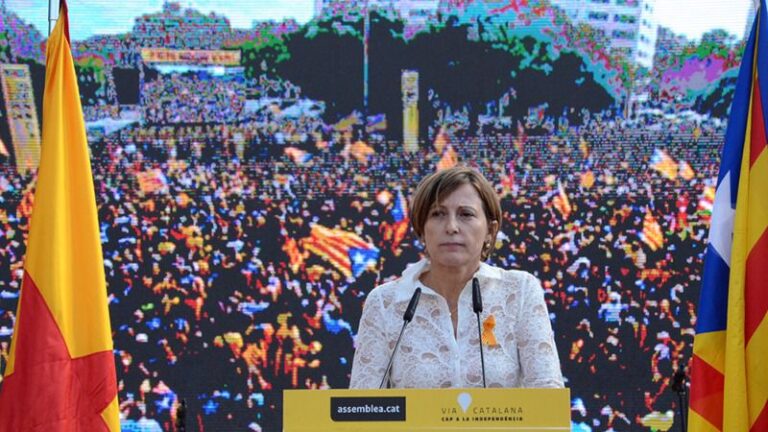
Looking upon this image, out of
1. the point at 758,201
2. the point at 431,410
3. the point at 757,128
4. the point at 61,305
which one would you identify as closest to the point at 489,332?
the point at 431,410

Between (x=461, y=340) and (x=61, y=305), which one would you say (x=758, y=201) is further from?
(x=61, y=305)

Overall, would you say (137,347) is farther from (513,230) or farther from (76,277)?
(513,230)

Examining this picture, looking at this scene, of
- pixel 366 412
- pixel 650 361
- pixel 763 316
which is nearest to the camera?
pixel 366 412

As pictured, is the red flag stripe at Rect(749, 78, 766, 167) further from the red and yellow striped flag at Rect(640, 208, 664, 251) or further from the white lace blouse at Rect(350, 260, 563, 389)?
the red and yellow striped flag at Rect(640, 208, 664, 251)

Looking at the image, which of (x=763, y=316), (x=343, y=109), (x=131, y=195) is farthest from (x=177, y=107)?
(x=763, y=316)

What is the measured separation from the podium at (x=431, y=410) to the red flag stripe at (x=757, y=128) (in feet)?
5.12

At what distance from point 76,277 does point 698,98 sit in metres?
2.62

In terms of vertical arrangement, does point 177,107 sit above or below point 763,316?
above

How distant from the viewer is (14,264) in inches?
167

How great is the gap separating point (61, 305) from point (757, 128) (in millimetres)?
2215

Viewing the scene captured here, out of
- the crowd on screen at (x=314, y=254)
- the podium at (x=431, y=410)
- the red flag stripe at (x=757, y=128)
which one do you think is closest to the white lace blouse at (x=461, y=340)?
the podium at (x=431, y=410)

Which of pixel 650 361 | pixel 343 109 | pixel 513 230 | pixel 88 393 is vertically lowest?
pixel 650 361

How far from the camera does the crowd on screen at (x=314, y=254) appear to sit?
4.21 meters

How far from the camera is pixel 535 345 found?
2.31 metres
